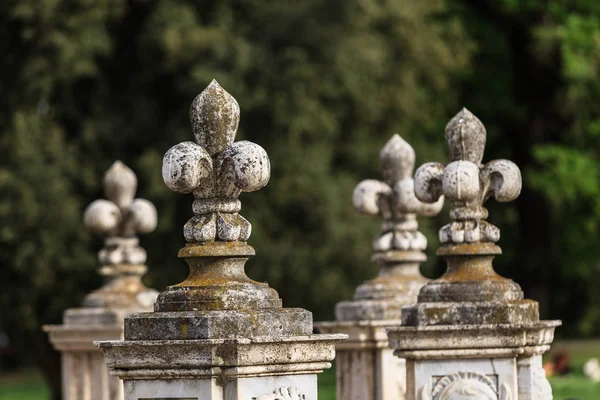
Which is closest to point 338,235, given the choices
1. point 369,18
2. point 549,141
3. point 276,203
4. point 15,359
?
point 276,203

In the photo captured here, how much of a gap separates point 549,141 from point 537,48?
79.9 inches

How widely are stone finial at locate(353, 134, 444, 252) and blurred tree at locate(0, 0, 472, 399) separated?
1116 cm

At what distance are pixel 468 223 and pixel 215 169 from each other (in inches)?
67.8

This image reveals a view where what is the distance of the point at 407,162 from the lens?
10.2 metres

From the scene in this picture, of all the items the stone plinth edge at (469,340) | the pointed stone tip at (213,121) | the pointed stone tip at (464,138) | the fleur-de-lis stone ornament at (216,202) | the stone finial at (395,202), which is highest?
the stone finial at (395,202)

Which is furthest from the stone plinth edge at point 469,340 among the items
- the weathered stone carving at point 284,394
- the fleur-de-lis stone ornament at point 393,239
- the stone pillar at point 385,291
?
the fleur-de-lis stone ornament at point 393,239

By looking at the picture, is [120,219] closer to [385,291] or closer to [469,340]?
[385,291]

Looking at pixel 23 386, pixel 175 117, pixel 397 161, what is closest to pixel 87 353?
pixel 397 161

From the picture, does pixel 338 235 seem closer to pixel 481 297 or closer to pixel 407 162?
pixel 407 162

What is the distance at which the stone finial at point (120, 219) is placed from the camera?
11453 millimetres

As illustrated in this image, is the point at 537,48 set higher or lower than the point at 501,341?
higher

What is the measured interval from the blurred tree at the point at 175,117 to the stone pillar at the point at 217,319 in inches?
576

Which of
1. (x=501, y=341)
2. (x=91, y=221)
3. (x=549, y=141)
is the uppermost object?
(x=549, y=141)

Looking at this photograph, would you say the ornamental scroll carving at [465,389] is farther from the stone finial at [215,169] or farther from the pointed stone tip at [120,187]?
the pointed stone tip at [120,187]
